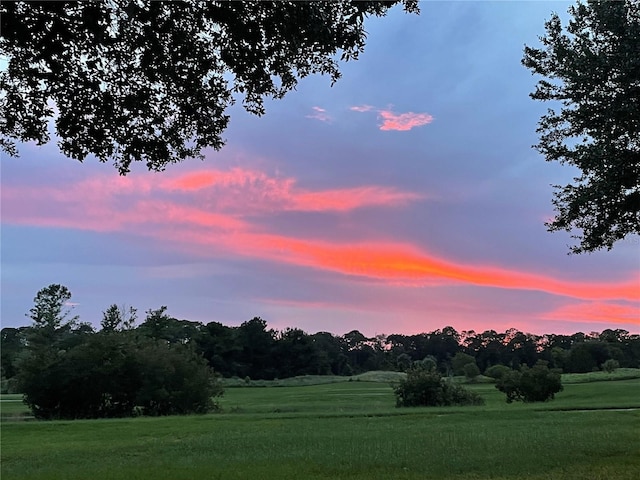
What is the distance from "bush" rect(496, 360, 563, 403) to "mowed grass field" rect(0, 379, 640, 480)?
1123 centimetres

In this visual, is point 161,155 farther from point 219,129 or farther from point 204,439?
point 204,439

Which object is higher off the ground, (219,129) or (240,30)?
(240,30)

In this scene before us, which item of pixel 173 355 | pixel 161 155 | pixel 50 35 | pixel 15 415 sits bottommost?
pixel 15 415

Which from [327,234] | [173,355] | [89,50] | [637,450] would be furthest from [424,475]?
[173,355]

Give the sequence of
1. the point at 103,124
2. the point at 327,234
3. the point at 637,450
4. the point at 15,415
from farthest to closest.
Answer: the point at 15,415
the point at 327,234
the point at 637,450
the point at 103,124

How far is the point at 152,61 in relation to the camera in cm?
800

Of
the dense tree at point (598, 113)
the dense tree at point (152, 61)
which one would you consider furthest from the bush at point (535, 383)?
the dense tree at point (152, 61)

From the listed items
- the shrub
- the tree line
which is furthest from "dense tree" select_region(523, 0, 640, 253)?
the shrub

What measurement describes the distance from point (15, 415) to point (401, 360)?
87779 mm

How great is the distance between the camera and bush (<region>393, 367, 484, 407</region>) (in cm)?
3181

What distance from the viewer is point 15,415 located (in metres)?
31.6

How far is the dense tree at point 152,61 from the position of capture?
7.06 m

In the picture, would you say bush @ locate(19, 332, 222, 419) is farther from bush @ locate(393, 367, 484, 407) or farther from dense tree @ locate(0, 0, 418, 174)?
dense tree @ locate(0, 0, 418, 174)

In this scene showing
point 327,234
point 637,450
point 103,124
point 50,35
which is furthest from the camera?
point 327,234
